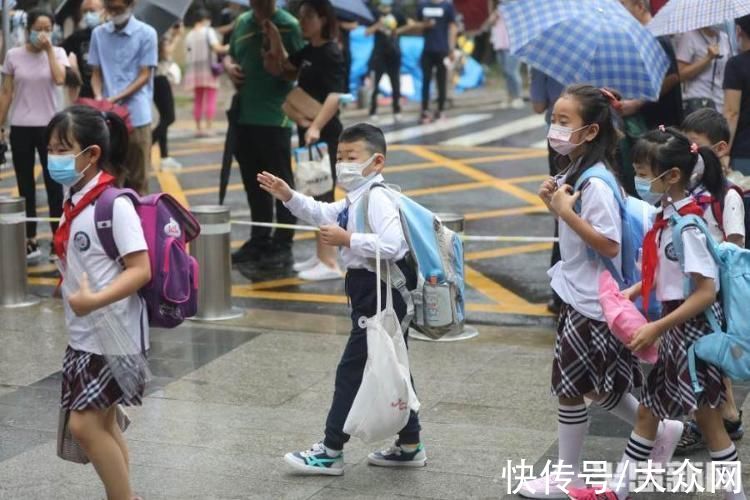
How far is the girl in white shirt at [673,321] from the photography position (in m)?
4.78

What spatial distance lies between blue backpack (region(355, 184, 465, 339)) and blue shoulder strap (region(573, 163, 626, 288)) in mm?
652

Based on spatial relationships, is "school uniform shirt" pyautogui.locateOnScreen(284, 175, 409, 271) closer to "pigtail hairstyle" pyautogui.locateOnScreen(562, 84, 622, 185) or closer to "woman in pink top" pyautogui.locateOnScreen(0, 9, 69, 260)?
"pigtail hairstyle" pyautogui.locateOnScreen(562, 84, 622, 185)

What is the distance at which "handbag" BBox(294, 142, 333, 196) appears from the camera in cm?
910

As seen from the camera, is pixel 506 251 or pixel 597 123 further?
pixel 506 251

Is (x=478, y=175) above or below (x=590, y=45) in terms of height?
below

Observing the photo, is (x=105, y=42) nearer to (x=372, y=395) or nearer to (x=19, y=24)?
(x=19, y=24)

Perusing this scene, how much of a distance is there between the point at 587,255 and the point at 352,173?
1.02 meters

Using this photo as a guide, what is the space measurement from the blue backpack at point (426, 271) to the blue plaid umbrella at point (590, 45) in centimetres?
231

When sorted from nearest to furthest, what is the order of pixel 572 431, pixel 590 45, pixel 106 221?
pixel 106 221 → pixel 572 431 → pixel 590 45

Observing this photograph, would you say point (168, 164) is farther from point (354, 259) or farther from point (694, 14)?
point (354, 259)

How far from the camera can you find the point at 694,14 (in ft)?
26.0

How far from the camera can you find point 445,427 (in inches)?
246

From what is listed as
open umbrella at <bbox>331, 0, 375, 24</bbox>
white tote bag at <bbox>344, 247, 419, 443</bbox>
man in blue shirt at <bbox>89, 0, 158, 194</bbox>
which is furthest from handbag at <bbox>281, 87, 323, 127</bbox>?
white tote bag at <bbox>344, 247, 419, 443</bbox>

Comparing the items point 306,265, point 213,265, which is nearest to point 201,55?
point 306,265
